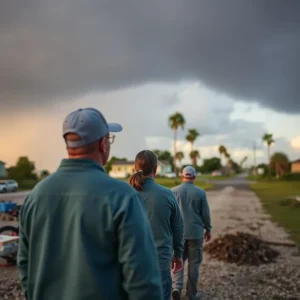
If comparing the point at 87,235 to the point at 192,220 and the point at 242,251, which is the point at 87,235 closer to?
the point at 192,220

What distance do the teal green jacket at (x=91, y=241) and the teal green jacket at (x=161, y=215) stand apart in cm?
204

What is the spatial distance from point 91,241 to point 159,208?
2140mm

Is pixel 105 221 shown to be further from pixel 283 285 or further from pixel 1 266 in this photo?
pixel 1 266

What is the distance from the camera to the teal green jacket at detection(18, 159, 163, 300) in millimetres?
1984

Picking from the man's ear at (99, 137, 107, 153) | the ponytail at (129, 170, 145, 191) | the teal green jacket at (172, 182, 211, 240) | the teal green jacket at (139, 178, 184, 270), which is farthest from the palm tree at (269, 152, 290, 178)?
the man's ear at (99, 137, 107, 153)

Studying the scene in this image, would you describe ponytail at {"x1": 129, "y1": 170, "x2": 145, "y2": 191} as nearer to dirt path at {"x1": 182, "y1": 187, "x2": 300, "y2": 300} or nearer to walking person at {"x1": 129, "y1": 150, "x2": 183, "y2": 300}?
walking person at {"x1": 129, "y1": 150, "x2": 183, "y2": 300}

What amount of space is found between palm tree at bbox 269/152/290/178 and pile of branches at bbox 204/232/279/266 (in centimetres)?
8088

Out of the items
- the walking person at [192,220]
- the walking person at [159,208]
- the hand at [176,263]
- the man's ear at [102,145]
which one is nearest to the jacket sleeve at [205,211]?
the walking person at [192,220]

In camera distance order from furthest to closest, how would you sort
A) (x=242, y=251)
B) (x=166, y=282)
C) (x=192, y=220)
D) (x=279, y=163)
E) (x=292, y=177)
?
(x=279, y=163)
(x=292, y=177)
(x=242, y=251)
(x=192, y=220)
(x=166, y=282)

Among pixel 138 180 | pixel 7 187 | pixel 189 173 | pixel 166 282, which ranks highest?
pixel 189 173

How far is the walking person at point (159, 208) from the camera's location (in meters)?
4.08

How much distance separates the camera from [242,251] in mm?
9117

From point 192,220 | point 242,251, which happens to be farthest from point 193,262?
point 242,251

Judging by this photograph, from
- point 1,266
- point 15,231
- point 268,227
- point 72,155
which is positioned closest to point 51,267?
point 72,155
